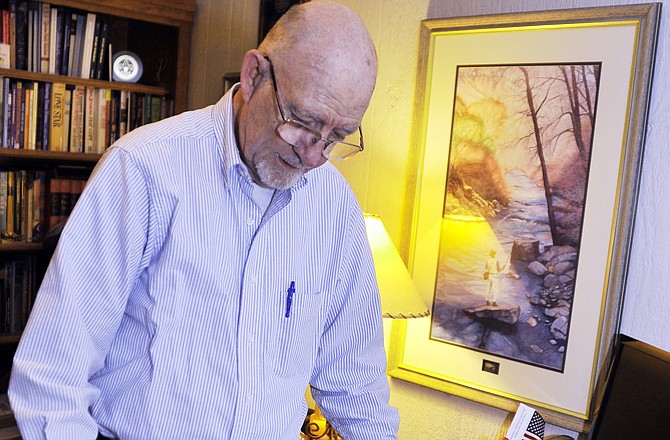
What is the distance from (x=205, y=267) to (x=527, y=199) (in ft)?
3.11

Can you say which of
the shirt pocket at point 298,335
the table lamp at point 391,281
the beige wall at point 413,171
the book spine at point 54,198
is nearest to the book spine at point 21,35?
the book spine at point 54,198

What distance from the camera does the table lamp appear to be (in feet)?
6.04

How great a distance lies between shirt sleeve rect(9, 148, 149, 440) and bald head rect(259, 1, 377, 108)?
1.09 feet

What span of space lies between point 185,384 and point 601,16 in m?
1.30

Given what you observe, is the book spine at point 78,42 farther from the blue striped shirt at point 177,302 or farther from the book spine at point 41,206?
the blue striped shirt at point 177,302

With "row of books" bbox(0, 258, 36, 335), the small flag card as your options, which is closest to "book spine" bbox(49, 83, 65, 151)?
"row of books" bbox(0, 258, 36, 335)

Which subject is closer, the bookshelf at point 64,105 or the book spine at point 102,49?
the bookshelf at point 64,105

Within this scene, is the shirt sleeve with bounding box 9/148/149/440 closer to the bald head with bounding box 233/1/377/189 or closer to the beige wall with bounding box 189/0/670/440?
the bald head with bounding box 233/1/377/189

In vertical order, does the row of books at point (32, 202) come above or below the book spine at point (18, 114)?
below

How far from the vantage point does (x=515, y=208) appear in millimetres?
1838

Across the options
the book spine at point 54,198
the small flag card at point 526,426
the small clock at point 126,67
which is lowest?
the small flag card at point 526,426

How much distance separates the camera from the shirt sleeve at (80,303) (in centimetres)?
111

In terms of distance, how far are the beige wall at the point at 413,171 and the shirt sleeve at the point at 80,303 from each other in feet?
3.48

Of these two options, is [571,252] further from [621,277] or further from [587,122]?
Result: [587,122]
